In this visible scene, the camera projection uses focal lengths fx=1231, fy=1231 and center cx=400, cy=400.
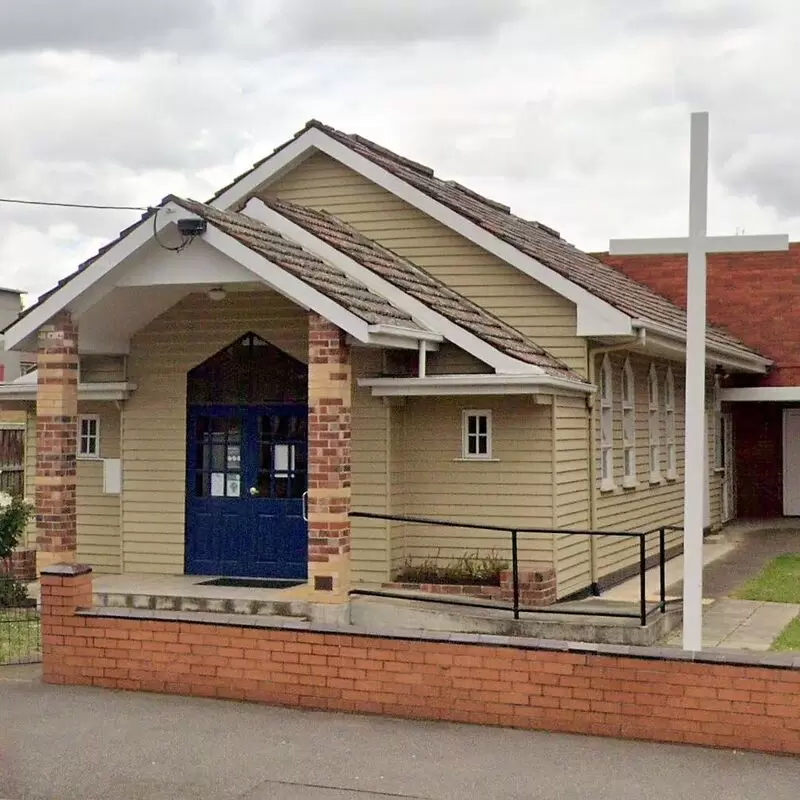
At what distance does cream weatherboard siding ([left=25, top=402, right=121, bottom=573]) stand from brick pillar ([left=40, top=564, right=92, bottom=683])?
4.39m

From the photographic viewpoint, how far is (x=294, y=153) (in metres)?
15.2

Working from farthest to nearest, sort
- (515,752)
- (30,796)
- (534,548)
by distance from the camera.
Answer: (534,548), (515,752), (30,796)

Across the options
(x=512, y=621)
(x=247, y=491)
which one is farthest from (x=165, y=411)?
(x=512, y=621)

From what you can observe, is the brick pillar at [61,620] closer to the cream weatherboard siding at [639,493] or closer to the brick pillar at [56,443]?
the brick pillar at [56,443]

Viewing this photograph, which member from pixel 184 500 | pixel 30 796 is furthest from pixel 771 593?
pixel 30 796

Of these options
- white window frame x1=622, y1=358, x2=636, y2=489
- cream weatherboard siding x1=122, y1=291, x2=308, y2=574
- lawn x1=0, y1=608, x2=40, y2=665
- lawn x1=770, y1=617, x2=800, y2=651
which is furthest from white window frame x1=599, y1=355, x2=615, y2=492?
lawn x1=0, y1=608, x2=40, y2=665

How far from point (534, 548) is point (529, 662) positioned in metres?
4.53

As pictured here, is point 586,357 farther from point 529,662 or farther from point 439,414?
point 529,662

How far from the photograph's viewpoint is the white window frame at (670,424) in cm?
1881

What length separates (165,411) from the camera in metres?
14.5

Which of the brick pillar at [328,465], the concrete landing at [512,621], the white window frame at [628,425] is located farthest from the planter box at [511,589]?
the white window frame at [628,425]

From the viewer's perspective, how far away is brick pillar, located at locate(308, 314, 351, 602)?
37.1 feet

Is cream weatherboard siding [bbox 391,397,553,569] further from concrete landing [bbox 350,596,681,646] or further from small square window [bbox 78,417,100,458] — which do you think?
small square window [bbox 78,417,100,458]

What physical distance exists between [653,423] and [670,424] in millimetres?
1198
